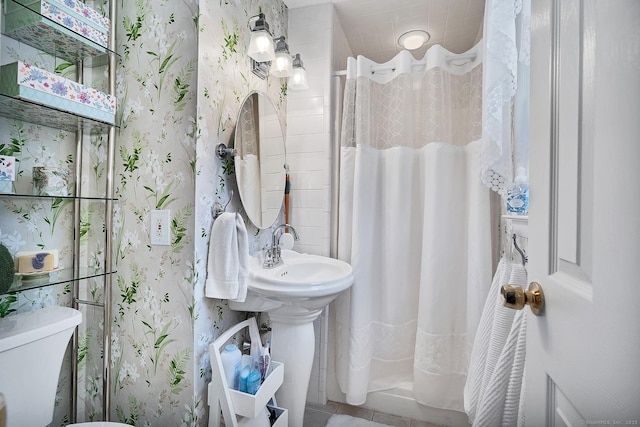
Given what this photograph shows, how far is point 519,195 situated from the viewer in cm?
107

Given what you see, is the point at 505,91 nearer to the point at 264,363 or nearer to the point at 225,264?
the point at 225,264

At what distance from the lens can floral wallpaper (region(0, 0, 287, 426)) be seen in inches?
43.4

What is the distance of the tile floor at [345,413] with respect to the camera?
5.20ft

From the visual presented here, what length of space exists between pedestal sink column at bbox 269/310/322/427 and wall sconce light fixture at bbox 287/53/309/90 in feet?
4.22

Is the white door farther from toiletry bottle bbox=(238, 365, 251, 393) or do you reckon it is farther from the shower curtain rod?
the shower curtain rod

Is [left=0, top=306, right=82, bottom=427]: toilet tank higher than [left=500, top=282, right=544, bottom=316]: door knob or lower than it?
lower

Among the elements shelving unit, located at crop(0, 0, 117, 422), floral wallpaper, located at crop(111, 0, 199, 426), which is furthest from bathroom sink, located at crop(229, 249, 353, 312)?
shelving unit, located at crop(0, 0, 117, 422)

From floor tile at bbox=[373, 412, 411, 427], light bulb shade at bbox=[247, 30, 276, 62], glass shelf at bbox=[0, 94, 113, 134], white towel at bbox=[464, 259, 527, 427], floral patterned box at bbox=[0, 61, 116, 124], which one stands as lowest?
floor tile at bbox=[373, 412, 411, 427]

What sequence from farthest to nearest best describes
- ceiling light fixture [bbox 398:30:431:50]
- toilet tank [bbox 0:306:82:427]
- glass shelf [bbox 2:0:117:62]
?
ceiling light fixture [bbox 398:30:431:50] < glass shelf [bbox 2:0:117:62] < toilet tank [bbox 0:306:82:427]

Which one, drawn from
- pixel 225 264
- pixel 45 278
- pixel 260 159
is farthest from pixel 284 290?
pixel 45 278

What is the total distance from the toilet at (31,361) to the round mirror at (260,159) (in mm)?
816

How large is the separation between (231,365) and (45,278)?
76 cm

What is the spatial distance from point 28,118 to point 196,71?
2.04ft

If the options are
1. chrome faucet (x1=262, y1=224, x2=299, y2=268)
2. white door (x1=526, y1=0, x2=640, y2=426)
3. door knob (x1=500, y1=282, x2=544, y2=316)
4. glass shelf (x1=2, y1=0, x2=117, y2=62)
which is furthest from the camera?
chrome faucet (x1=262, y1=224, x2=299, y2=268)
